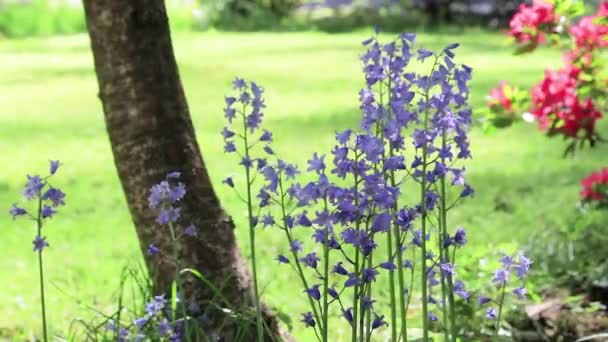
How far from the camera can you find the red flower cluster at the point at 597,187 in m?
4.76

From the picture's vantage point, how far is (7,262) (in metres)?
5.38

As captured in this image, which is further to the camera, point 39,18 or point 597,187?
point 39,18

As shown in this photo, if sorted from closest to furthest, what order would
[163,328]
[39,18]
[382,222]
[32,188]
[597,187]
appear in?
[382,222] < [32,188] < [163,328] < [597,187] < [39,18]

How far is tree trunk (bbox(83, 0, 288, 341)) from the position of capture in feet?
10.5

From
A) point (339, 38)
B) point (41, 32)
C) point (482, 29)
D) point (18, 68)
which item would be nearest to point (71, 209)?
point (18, 68)

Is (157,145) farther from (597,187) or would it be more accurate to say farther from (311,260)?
(597,187)

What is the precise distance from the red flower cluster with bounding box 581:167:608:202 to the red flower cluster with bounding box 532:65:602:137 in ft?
1.18

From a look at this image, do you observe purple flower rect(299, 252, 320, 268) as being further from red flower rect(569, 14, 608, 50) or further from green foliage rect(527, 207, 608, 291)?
red flower rect(569, 14, 608, 50)

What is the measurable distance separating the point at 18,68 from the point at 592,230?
30.5ft

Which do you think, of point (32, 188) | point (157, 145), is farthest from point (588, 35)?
point (32, 188)

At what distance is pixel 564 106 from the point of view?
449cm

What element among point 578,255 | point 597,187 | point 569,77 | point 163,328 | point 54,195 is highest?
point 54,195

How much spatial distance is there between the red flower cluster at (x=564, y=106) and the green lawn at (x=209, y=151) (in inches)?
22.3

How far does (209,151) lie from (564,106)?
12.6 feet
